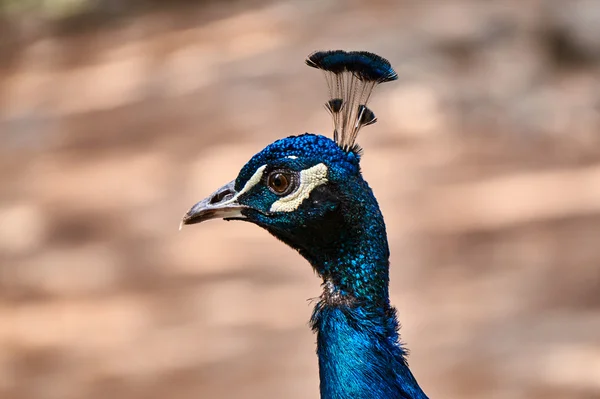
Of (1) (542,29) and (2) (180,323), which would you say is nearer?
(2) (180,323)

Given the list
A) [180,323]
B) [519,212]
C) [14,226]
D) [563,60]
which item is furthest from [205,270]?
[563,60]

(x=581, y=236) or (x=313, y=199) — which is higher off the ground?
(x=581, y=236)

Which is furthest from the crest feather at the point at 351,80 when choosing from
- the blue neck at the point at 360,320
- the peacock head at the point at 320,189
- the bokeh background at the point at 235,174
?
the bokeh background at the point at 235,174

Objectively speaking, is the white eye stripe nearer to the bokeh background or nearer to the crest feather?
the crest feather

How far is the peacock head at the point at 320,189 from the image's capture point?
1.84 metres

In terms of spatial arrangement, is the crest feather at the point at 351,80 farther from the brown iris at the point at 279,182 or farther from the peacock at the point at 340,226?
the brown iris at the point at 279,182

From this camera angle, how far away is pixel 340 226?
1847 mm

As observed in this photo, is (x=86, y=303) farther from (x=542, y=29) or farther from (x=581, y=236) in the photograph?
(x=542, y=29)

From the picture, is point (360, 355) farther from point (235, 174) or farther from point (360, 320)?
point (235, 174)

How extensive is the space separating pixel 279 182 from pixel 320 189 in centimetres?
9

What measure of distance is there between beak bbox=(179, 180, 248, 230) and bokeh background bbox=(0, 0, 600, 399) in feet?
7.49

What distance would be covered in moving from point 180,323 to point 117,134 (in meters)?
1.88

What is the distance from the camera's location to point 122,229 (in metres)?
5.34

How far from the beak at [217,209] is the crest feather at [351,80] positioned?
246 mm
